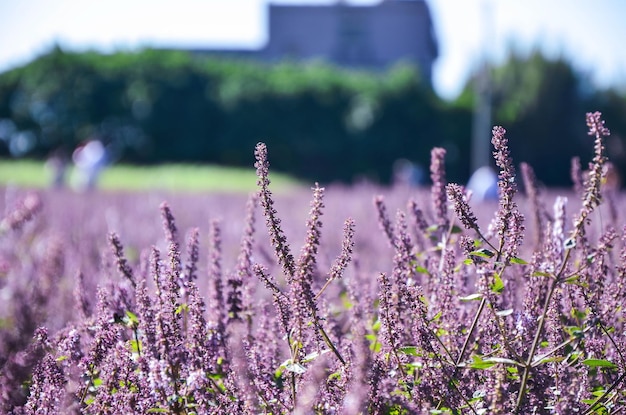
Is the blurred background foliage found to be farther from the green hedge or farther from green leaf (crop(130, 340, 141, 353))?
green leaf (crop(130, 340, 141, 353))

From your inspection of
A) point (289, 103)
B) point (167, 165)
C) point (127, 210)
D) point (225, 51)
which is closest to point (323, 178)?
point (289, 103)

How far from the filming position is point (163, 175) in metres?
35.0

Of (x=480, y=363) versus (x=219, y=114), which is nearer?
(x=480, y=363)

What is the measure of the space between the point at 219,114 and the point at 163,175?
5.14 meters

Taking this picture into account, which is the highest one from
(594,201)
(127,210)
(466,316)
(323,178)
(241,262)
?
(594,201)

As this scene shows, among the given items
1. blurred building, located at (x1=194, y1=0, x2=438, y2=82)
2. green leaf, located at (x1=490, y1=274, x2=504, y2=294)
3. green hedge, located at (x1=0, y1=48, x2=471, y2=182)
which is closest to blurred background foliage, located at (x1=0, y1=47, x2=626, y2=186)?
green hedge, located at (x1=0, y1=48, x2=471, y2=182)

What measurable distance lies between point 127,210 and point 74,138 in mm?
28942

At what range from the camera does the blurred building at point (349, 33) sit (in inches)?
2569

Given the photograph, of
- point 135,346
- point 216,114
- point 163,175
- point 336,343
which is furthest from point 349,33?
point 135,346

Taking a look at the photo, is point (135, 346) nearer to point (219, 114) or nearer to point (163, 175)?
point (163, 175)

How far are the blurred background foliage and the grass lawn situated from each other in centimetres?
134

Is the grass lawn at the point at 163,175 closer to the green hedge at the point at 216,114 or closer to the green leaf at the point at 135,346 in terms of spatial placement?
the green hedge at the point at 216,114

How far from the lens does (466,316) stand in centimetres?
273

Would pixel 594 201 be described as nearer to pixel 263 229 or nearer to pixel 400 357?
pixel 400 357
